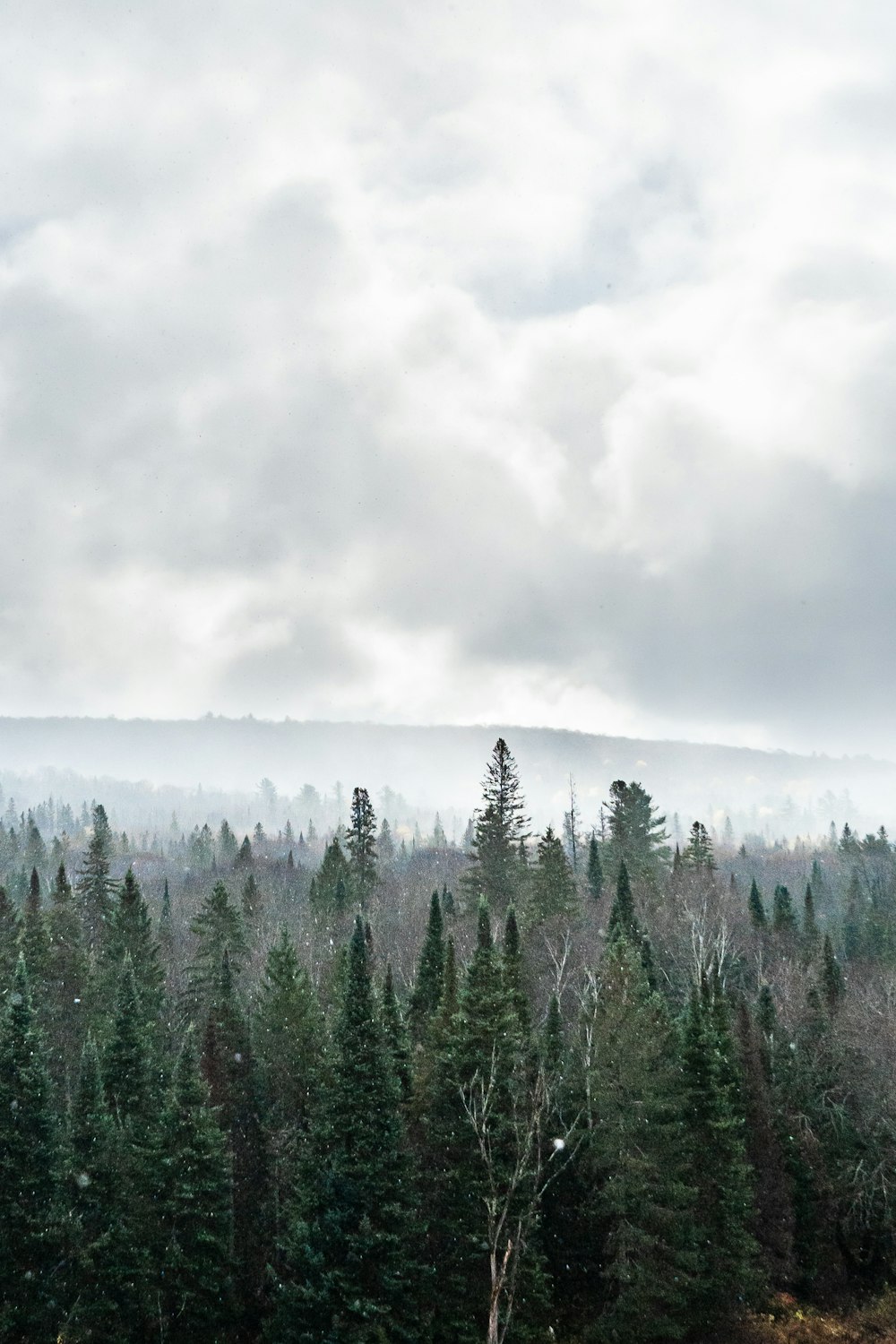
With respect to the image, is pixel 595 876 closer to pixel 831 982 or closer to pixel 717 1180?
pixel 831 982

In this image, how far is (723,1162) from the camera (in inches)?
1467

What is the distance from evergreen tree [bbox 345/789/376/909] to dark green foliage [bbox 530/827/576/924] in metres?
24.2

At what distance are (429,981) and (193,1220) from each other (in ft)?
80.4

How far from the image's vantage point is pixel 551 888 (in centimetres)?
7381

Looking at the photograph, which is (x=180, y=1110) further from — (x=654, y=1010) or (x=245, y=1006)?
(x=245, y=1006)

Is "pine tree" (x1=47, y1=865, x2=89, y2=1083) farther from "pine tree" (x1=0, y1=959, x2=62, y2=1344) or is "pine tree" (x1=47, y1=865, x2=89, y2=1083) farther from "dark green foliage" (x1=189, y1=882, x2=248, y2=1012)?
"pine tree" (x1=0, y1=959, x2=62, y2=1344)

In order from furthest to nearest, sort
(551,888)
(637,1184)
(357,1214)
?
(551,888)
(637,1184)
(357,1214)

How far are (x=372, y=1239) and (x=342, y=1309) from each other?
2268mm

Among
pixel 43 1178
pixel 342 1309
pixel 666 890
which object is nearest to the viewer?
pixel 342 1309

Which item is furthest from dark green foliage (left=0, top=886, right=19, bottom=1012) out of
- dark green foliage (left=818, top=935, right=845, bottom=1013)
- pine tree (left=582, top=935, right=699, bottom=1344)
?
dark green foliage (left=818, top=935, right=845, bottom=1013)

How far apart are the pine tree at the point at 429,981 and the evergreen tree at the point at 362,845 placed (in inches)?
1362

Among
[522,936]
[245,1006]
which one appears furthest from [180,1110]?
[522,936]

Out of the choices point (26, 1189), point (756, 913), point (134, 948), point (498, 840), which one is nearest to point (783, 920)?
point (756, 913)

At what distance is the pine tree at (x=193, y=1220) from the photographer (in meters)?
31.4
